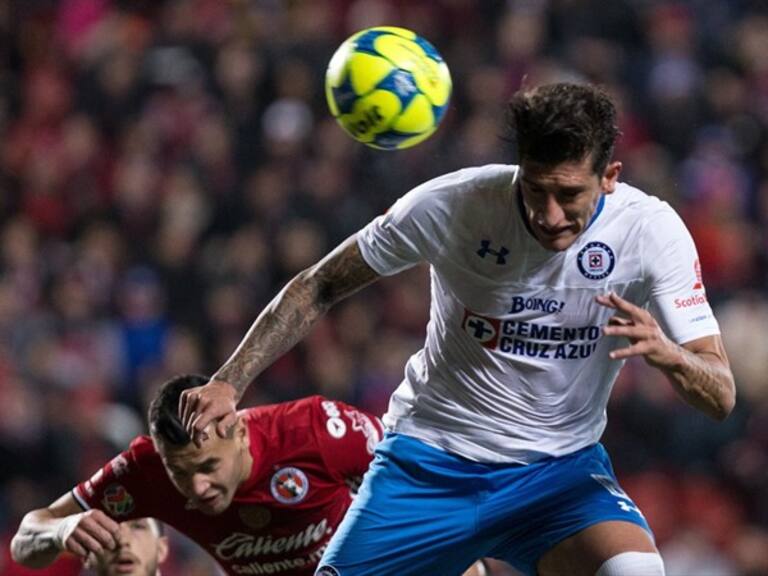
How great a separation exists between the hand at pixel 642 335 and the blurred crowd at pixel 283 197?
4.85m

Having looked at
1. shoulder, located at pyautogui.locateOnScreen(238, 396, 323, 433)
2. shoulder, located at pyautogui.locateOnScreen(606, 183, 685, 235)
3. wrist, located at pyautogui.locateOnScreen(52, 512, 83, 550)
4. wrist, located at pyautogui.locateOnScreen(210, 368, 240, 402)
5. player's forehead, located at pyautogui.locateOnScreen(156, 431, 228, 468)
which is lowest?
wrist, located at pyautogui.locateOnScreen(52, 512, 83, 550)

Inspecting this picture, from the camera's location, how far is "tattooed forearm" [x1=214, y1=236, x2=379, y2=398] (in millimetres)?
4926

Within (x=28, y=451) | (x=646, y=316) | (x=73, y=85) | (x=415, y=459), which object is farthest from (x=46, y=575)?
(x=73, y=85)

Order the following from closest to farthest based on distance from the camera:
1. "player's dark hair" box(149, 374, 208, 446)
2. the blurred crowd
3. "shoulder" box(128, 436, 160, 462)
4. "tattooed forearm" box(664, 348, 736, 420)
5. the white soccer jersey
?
"tattooed forearm" box(664, 348, 736, 420)
the white soccer jersey
"player's dark hair" box(149, 374, 208, 446)
"shoulder" box(128, 436, 160, 462)
the blurred crowd

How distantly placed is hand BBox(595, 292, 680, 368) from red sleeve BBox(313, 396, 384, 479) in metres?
1.56

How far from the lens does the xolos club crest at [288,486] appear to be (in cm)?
555

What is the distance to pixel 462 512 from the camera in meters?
4.90

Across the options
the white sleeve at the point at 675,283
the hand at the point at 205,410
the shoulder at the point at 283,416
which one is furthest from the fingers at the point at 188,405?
the white sleeve at the point at 675,283

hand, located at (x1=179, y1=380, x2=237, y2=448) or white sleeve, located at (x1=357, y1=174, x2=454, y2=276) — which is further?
white sleeve, located at (x1=357, y1=174, x2=454, y2=276)

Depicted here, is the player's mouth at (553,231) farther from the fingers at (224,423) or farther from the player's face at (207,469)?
the player's face at (207,469)

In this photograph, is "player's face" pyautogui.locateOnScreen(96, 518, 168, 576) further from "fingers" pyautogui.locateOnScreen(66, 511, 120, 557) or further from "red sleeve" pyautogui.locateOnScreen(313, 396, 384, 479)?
"red sleeve" pyautogui.locateOnScreen(313, 396, 384, 479)

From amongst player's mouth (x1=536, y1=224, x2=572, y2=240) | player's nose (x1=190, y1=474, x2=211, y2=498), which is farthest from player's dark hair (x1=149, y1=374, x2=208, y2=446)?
player's mouth (x1=536, y1=224, x2=572, y2=240)

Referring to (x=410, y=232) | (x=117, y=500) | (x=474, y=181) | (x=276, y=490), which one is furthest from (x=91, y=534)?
(x=474, y=181)

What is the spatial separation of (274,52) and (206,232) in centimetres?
163
